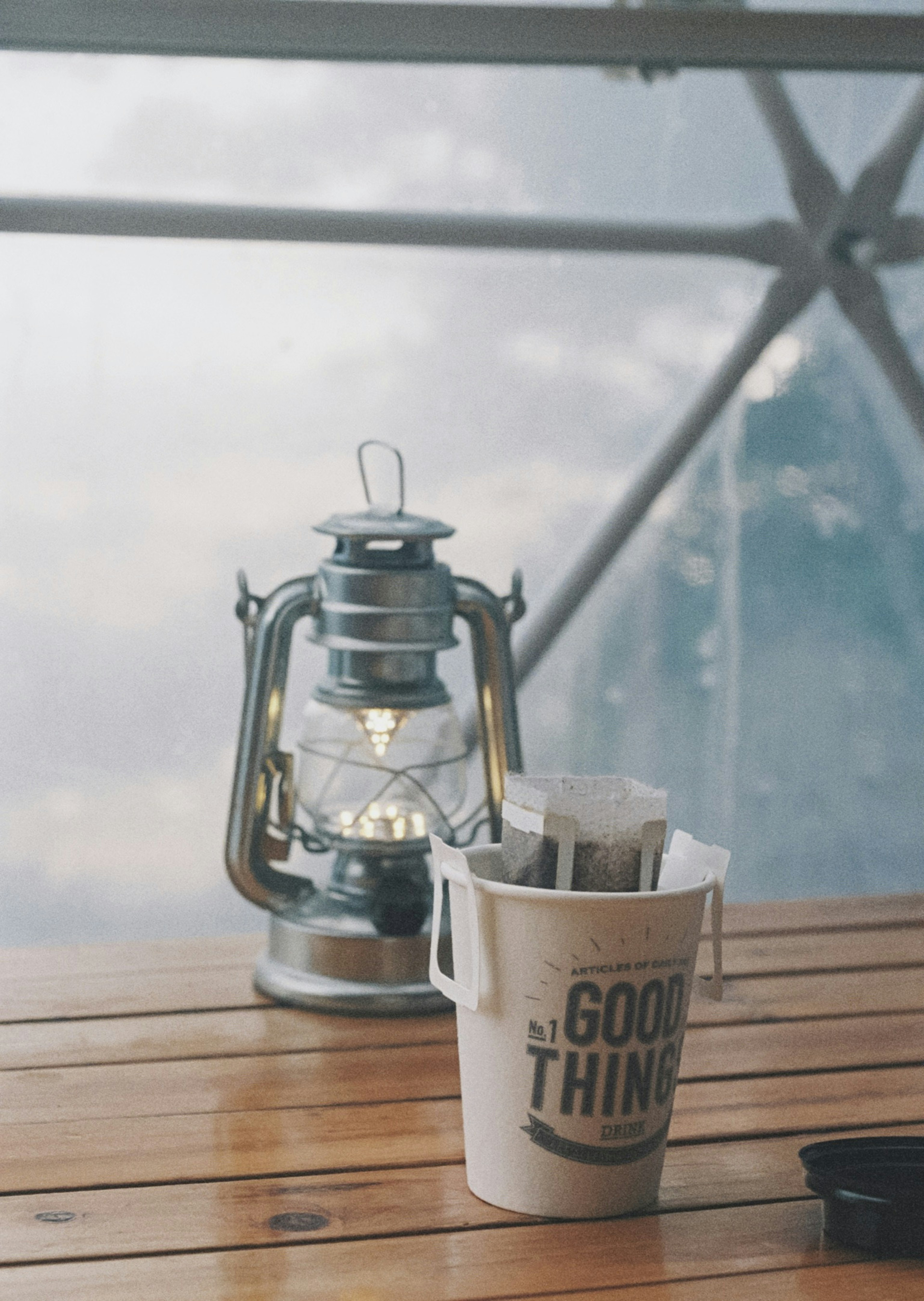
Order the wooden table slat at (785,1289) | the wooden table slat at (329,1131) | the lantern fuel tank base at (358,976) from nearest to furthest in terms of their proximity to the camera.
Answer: the wooden table slat at (785,1289), the wooden table slat at (329,1131), the lantern fuel tank base at (358,976)

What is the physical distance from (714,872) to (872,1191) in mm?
172

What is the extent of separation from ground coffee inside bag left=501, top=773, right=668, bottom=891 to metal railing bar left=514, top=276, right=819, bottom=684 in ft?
3.12

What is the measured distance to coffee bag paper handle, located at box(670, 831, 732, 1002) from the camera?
740 mm

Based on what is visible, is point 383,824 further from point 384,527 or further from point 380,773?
point 384,527

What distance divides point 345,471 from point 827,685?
768 millimetres

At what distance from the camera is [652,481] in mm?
1703

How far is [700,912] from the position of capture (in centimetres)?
72

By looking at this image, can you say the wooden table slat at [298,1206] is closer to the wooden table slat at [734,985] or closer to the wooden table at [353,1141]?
the wooden table at [353,1141]

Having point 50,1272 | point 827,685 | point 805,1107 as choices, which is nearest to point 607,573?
point 827,685

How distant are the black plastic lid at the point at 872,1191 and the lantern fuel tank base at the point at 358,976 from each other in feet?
1.30

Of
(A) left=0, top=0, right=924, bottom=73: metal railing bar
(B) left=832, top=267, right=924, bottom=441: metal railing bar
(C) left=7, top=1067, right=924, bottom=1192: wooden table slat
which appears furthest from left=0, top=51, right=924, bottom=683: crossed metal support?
(C) left=7, top=1067, right=924, bottom=1192: wooden table slat

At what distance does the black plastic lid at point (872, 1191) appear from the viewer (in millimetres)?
687

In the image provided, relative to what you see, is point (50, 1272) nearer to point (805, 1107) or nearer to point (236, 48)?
point (805, 1107)

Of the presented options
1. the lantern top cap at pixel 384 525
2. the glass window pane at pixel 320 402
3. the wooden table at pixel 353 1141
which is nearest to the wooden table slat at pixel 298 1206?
the wooden table at pixel 353 1141
